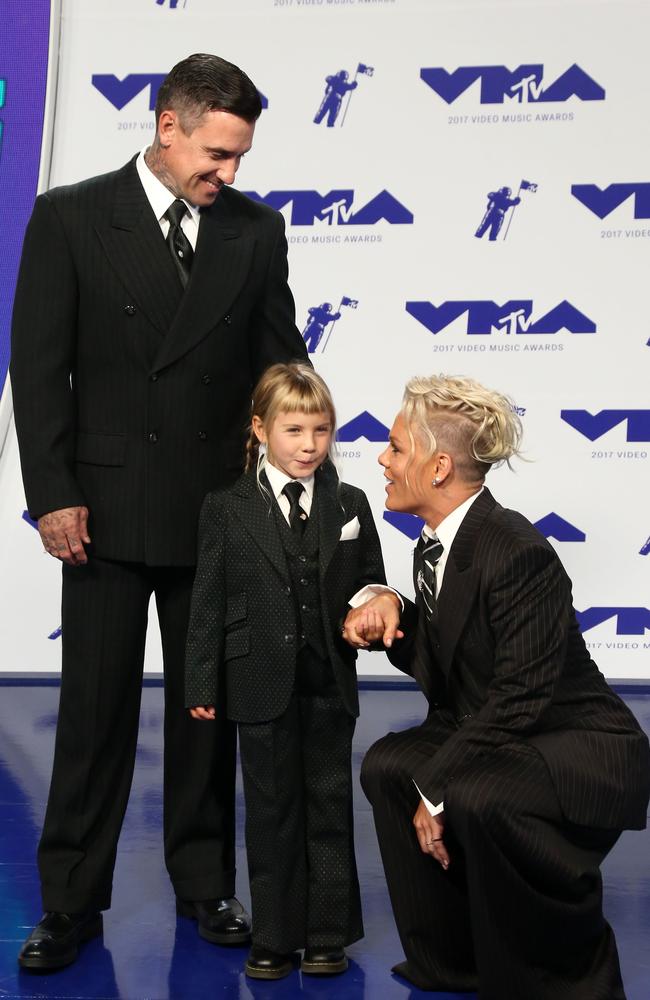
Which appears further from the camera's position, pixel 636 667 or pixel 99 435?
pixel 636 667

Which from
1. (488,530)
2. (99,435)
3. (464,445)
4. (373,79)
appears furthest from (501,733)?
(373,79)

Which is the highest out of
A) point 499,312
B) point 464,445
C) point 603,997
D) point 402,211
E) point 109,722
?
point 402,211

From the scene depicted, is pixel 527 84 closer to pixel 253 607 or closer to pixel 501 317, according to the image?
pixel 501 317

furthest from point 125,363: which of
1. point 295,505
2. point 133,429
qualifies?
point 295,505

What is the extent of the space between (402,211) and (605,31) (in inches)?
39.5

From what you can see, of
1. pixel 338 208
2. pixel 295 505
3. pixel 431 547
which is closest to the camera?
pixel 431 547

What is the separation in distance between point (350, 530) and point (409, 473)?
22 cm

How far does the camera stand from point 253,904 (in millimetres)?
2668

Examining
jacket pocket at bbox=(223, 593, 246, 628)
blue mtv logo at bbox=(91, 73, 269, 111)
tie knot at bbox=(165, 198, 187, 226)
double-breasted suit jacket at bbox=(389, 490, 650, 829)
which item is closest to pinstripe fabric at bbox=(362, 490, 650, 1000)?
double-breasted suit jacket at bbox=(389, 490, 650, 829)

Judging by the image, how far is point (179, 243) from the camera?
2719 mm

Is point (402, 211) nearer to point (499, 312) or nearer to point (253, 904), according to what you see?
point (499, 312)

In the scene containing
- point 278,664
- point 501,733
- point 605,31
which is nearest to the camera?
point 501,733

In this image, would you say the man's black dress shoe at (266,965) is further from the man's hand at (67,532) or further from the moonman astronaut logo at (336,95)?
the moonman astronaut logo at (336,95)

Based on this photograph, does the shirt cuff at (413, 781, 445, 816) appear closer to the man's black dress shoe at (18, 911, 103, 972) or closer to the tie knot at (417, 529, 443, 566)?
the tie knot at (417, 529, 443, 566)
